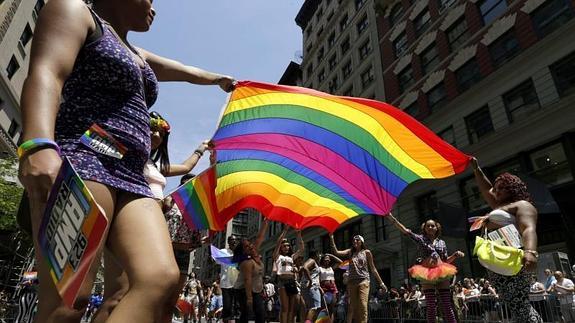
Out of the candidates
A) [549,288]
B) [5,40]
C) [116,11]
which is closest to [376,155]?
[116,11]

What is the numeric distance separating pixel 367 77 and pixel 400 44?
14.4ft

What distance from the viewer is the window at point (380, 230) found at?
24778mm

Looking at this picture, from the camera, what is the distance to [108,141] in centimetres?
164

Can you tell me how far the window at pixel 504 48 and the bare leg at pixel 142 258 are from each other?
20291 millimetres

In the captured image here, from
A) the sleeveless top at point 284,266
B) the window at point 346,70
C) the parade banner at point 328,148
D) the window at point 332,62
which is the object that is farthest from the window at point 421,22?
the parade banner at point 328,148

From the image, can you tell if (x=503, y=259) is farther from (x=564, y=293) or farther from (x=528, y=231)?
(x=564, y=293)

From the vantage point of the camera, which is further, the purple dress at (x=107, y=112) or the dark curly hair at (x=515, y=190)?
the dark curly hair at (x=515, y=190)

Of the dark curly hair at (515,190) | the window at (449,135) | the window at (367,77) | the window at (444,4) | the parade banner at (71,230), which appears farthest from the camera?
the window at (367,77)

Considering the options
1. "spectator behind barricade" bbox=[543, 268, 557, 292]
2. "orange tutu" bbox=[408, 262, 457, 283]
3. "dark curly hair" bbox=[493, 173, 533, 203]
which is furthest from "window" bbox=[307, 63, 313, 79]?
"dark curly hair" bbox=[493, 173, 533, 203]

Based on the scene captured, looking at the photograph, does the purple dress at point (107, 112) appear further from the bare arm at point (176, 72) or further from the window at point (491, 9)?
the window at point (491, 9)

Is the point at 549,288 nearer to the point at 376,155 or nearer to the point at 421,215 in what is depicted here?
the point at 376,155

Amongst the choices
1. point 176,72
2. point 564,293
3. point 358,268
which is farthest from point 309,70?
point 176,72

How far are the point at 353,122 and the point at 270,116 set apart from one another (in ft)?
3.98

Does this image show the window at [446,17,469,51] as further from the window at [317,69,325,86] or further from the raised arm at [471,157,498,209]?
the raised arm at [471,157,498,209]
